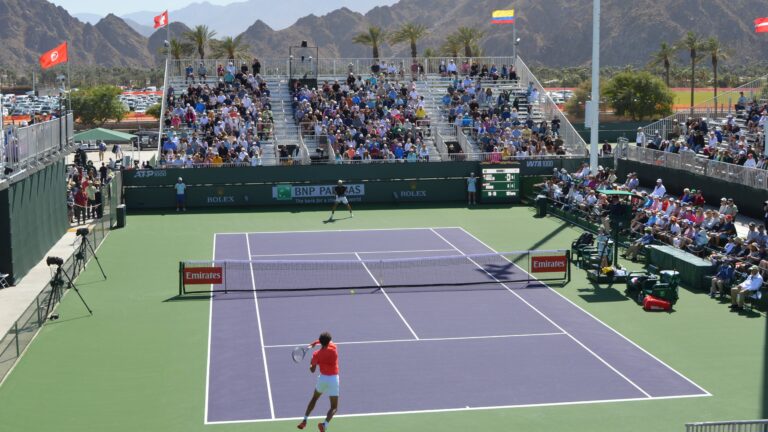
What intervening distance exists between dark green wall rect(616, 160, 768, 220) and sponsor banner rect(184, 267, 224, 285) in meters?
18.4

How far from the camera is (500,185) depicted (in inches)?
1657

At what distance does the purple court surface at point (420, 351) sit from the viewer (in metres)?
18.0

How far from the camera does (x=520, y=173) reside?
42656 mm

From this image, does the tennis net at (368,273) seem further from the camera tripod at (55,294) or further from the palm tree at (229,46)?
the palm tree at (229,46)

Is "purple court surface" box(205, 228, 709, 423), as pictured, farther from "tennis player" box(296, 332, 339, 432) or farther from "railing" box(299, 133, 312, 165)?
"railing" box(299, 133, 312, 165)

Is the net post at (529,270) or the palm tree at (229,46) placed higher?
the palm tree at (229,46)

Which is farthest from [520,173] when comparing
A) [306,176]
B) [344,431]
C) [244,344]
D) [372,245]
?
[344,431]

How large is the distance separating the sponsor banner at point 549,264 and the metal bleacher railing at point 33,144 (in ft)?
45.3

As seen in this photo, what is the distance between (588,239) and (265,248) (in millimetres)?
10011

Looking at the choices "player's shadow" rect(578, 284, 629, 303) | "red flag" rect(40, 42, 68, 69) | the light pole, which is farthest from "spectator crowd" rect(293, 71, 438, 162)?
"player's shadow" rect(578, 284, 629, 303)

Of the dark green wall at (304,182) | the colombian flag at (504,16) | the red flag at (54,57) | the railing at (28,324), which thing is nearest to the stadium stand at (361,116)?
the dark green wall at (304,182)

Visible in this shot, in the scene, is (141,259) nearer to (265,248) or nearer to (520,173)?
(265,248)

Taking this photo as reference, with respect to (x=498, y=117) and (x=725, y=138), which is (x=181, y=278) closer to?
(x=498, y=117)

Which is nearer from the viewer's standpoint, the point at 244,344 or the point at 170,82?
the point at 244,344
